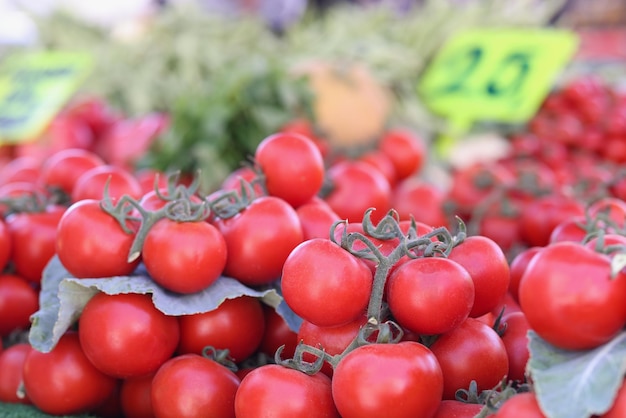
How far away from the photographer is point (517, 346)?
41.8 inches

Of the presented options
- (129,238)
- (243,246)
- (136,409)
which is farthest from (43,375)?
(243,246)

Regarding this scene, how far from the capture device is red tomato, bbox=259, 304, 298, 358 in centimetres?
120

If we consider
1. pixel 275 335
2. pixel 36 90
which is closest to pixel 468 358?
pixel 275 335

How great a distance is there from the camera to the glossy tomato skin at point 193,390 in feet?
3.35

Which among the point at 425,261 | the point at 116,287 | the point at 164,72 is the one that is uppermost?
the point at 425,261

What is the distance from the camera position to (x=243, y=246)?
115 centimetres

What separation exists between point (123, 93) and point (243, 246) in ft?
8.88

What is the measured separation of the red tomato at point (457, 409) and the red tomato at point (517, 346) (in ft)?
0.61

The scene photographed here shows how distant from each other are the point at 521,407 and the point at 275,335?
55cm

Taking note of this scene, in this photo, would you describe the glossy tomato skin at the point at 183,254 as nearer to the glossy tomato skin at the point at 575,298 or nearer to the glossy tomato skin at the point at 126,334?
the glossy tomato skin at the point at 126,334

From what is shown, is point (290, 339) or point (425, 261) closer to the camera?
point (425, 261)

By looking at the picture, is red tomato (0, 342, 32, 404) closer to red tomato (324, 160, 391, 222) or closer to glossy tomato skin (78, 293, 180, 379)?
glossy tomato skin (78, 293, 180, 379)

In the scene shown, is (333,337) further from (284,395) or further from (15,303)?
(15,303)

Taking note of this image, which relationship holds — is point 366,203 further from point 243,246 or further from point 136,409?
point 136,409
